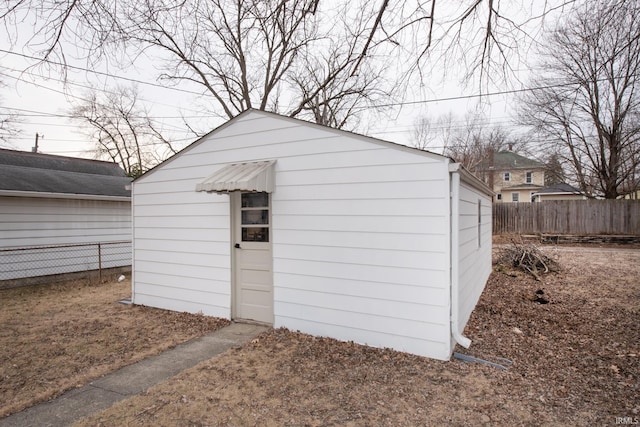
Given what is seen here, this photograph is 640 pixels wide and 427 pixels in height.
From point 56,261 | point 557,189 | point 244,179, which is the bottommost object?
point 56,261

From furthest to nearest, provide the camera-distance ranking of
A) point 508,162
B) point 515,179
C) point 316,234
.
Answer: point 508,162 < point 515,179 < point 316,234

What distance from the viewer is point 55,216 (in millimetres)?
9000

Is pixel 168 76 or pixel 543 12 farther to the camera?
pixel 168 76

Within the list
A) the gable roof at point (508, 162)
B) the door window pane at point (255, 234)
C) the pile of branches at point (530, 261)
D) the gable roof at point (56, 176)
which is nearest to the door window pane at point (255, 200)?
the door window pane at point (255, 234)

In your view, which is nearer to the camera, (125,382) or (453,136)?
(125,382)

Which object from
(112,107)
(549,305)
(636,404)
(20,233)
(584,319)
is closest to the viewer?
(636,404)

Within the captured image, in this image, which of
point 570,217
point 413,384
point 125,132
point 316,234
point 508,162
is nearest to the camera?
point 413,384

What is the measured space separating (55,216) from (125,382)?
7.45m

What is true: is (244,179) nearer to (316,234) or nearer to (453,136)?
→ (316,234)

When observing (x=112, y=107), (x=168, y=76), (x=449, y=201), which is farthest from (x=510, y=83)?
(x=112, y=107)

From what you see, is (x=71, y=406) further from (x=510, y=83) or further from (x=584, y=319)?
(x=584, y=319)

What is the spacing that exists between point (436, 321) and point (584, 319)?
3.15 m

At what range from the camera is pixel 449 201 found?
384 cm

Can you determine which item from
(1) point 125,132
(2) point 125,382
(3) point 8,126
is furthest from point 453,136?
(2) point 125,382
